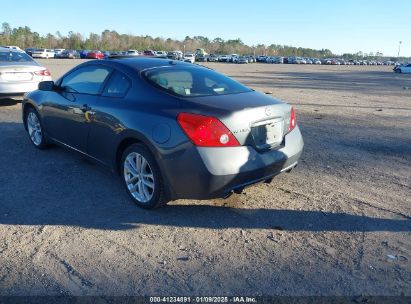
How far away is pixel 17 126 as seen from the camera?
24.3 ft

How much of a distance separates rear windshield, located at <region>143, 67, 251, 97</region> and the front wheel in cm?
257

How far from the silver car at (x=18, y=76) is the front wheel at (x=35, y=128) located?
3222mm

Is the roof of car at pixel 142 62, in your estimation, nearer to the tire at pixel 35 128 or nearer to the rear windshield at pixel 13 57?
Result: the tire at pixel 35 128

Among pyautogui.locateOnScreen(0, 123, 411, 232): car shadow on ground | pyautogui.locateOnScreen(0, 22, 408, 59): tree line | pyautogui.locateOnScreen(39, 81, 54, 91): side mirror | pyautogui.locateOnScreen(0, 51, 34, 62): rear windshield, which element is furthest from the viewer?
pyautogui.locateOnScreen(0, 22, 408, 59): tree line

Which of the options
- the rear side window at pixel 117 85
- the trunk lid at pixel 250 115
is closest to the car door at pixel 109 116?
the rear side window at pixel 117 85

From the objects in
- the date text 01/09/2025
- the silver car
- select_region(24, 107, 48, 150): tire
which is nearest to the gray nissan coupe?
select_region(24, 107, 48, 150): tire

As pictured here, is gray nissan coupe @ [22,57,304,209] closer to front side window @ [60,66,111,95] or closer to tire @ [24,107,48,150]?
front side window @ [60,66,111,95]

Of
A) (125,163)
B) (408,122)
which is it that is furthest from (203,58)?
(125,163)

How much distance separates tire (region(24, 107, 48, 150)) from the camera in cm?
571

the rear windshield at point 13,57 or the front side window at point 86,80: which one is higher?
the rear windshield at point 13,57

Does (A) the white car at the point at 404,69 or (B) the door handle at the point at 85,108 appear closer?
(B) the door handle at the point at 85,108

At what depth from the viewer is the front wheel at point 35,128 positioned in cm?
573

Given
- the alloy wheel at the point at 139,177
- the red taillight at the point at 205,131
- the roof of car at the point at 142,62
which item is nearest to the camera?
the red taillight at the point at 205,131

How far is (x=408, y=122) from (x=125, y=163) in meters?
8.00
